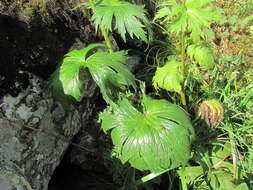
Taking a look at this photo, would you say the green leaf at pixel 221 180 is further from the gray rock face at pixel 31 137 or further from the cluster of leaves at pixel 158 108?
the gray rock face at pixel 31 137

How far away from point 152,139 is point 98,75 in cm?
45

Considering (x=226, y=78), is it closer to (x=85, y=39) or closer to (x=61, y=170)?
(x=85, y=39)

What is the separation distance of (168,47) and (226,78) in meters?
0.63

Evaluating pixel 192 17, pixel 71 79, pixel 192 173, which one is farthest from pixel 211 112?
pixel 71 79

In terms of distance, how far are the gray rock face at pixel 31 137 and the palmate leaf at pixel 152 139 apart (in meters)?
0.40

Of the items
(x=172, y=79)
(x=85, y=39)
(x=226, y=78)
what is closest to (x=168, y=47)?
(x=226, y=78)

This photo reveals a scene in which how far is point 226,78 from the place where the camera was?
9.34ft

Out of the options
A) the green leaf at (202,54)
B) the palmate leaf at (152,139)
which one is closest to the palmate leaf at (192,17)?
the green leaf at (202,54)

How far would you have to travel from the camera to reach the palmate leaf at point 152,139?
165cm

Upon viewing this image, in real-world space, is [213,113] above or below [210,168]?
above

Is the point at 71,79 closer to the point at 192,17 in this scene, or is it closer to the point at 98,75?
the point at 98,75

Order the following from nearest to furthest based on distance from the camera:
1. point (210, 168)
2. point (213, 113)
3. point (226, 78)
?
point (213, 113)
point (210, 168)
point (226, 78)

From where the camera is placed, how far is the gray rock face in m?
1.60

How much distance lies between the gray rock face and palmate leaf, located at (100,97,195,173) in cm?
40
